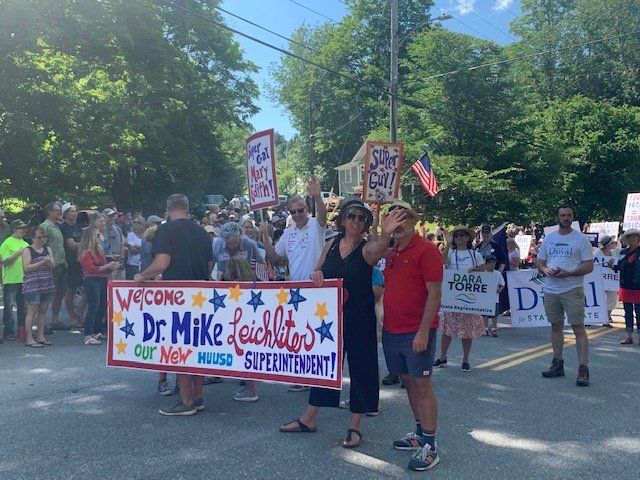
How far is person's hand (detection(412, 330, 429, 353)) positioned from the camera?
432 centimetres

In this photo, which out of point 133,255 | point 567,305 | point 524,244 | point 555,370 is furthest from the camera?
point 524,244

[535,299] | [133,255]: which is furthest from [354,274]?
[133,255]

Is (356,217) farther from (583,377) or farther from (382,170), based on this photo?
(382,170)

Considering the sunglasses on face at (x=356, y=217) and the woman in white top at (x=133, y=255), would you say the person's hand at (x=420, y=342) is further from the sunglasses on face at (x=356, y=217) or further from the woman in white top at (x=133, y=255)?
the woman in white top at (x=133, y=255)

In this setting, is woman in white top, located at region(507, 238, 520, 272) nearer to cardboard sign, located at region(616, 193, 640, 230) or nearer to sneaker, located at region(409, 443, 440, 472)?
cardboard sign, located at region(616, 193, 640, 230)

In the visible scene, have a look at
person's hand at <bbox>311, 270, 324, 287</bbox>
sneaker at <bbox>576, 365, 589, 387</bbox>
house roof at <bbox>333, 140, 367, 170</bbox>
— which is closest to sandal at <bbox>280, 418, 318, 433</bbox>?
person's hand at <bbox>311, 270, 324, 287</bbox>

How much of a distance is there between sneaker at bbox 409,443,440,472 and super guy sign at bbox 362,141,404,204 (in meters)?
5.27

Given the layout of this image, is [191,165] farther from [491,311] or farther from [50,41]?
[491,311]

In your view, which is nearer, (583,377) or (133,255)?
(583,377)

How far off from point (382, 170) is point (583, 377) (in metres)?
4.26

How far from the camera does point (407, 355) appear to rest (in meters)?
4.45

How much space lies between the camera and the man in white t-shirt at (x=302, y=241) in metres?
5.91

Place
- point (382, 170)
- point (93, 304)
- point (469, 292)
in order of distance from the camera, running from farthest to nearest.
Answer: point (382, 170), point (93, 304), point (469, 292)

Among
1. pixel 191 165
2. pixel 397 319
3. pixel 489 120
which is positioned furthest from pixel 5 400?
pixel 191 165
